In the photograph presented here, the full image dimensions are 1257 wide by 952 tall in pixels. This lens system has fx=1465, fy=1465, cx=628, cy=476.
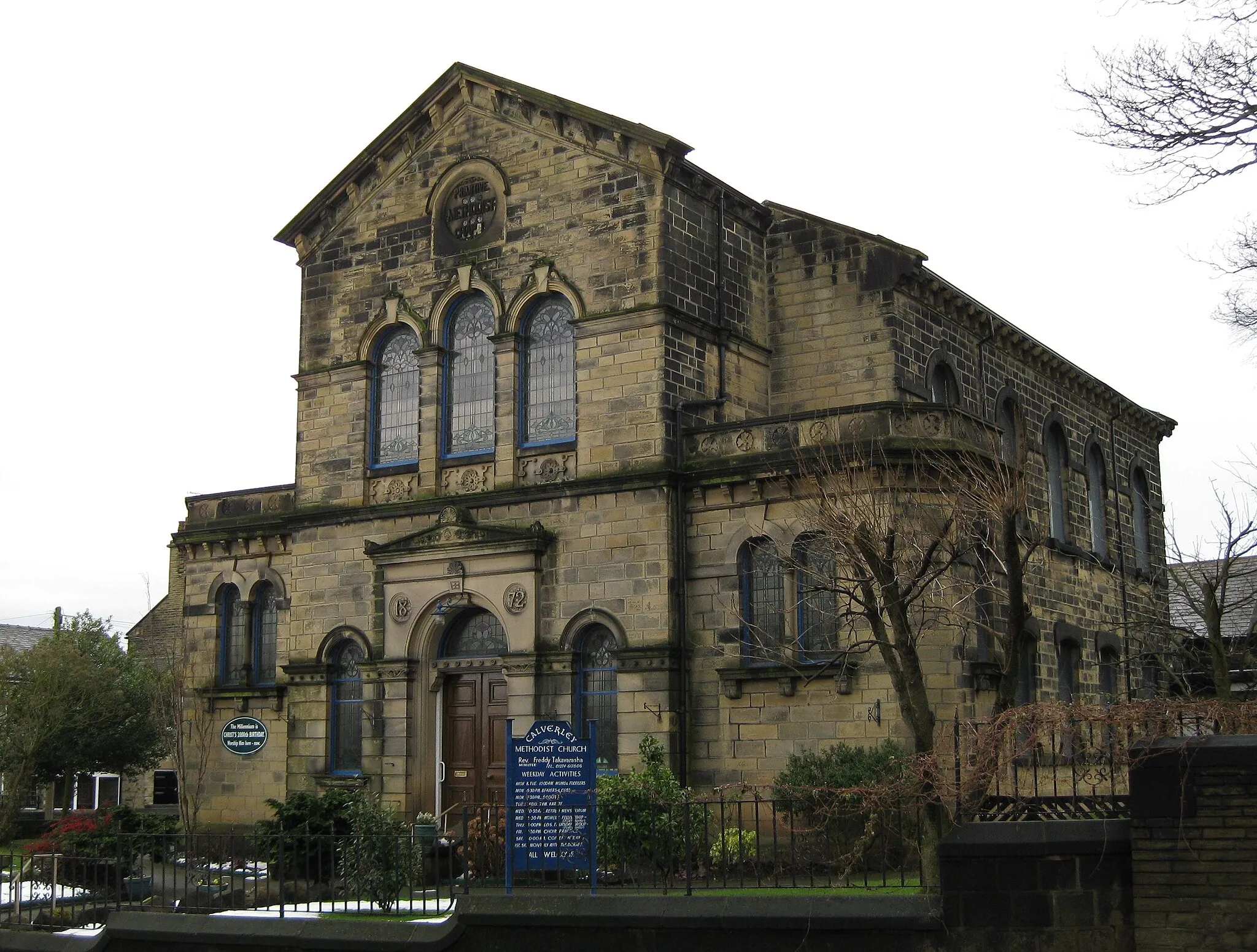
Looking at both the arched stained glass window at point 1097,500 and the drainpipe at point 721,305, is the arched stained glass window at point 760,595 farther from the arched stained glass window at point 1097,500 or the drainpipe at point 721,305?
the arched stained glass window at point 1097,500

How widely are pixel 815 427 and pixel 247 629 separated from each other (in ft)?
41.2

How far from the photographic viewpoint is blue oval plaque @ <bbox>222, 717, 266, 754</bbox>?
2372 centimetres

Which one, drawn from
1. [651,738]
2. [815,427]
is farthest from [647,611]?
[815,427]

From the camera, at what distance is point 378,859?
16375 mm

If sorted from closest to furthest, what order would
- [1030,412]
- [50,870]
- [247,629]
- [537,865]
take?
1. [537,865]
2. [50,870]
3. [247,629]
4. [1030,412]

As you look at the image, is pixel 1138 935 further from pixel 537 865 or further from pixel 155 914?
pixel 155 914

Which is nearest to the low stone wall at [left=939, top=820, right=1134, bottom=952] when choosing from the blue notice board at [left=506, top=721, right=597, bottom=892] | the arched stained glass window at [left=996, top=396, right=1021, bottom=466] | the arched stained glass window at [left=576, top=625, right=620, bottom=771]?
the blue notice board at [left=506, top=721, right=597, bottom=892]

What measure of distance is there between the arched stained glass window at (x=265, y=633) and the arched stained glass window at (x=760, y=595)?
10.1 metres

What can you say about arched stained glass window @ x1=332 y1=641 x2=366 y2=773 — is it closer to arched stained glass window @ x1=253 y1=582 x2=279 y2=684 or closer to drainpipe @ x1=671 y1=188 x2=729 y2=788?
arched stained glass window @ x1=253 y1=582 x2=279 y2=684

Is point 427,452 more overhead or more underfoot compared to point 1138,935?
more overhead

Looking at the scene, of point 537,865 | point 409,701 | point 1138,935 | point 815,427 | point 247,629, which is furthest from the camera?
point 247,629

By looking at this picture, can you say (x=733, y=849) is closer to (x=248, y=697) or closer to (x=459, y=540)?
(x=459, y=540)

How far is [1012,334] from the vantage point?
93.8ft

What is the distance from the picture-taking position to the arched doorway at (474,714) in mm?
23906
